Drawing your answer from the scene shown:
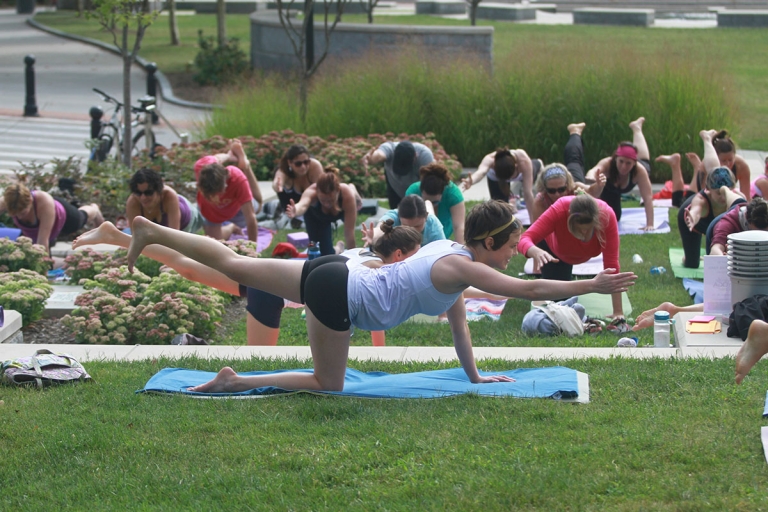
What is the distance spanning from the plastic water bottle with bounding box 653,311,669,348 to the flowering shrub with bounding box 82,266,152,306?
4389 millimetres

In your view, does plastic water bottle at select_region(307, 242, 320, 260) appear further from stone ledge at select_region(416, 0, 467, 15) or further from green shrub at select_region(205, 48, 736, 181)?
stone ledge at select_region(416, 0, 467, 15)

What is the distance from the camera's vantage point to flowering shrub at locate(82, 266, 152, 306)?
8758 millimetres

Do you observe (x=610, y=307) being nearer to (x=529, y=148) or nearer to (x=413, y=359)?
(x=413, y=359)

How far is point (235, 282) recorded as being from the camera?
7.13 meters

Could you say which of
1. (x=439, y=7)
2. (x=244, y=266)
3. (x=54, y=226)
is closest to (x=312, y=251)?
(x=54, y=226)

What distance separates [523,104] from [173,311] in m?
9.43

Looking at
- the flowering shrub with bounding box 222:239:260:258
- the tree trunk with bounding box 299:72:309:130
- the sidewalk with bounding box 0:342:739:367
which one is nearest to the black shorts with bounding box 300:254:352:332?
the sidewalk with bounding box 0:342:739:367

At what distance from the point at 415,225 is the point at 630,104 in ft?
30.2

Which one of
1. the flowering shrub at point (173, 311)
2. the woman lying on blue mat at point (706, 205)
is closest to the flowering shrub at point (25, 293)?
the flowering shrub at point (173, 311)

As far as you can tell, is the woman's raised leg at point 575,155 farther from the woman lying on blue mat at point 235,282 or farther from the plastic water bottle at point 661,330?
the woman lying on blue mat at point 235,282

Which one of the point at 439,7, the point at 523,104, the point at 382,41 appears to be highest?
the point at 439,7

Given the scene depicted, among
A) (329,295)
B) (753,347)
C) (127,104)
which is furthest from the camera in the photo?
(127,104)

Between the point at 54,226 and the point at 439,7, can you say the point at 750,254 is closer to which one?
the point at 54,226

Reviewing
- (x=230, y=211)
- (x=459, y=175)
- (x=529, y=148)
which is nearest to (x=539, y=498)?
(x=230, y=211)
